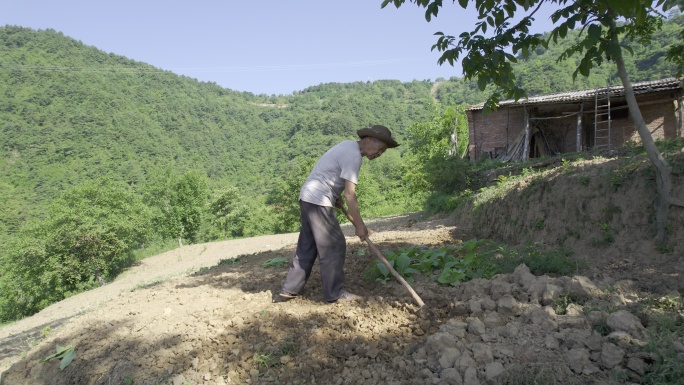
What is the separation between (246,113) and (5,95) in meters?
52.9

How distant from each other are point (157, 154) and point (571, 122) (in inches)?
2797

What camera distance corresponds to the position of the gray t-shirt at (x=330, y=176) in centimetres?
391

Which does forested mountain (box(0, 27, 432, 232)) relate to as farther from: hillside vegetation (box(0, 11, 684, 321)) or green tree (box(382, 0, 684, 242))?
green tree (box(382, 0, 684, 242))

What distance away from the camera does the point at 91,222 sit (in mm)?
22625

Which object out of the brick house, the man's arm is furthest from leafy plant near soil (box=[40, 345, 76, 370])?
the brick house

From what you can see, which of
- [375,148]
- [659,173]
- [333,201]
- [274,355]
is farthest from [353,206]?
[659,173]

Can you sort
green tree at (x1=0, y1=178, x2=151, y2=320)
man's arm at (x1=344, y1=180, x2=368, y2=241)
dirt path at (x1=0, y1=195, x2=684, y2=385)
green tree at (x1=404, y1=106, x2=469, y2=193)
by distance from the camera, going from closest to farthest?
dirt path at (x1=0, y1=195, x2=684, y2=385) < man's arm at (x1=344, y1=180, x2=368, y2=241) < green tree at (x1=404, y1=106, x2=469, y2=193) < green tree at (x1=0, y1=178, x2=151, y2=320)

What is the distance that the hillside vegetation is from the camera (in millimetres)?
22875

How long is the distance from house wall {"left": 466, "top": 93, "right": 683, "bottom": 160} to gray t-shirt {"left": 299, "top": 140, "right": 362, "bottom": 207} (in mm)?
11823

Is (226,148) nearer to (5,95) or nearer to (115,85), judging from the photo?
(115,85)

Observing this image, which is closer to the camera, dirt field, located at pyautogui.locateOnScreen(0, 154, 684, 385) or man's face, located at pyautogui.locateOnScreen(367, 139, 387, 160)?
dirt field, located at pyautogui.locateOnScreen(0, 154, 684, 385)

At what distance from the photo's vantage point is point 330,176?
3990 mm

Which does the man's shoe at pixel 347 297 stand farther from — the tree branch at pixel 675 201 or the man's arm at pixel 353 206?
the tree branch at pixel 675 201

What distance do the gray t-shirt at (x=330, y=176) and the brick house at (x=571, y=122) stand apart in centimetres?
1450
